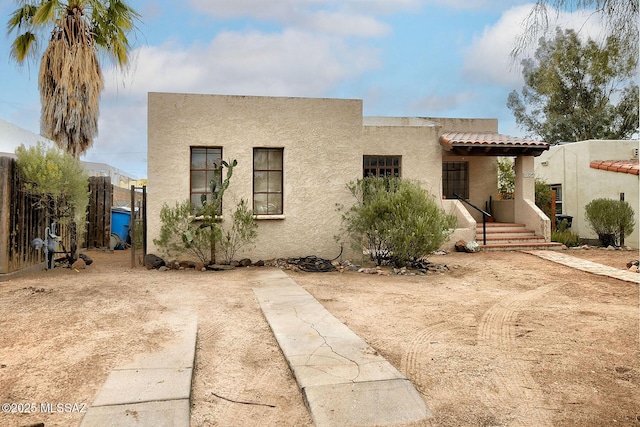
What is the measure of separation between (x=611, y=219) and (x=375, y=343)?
42.7 feet

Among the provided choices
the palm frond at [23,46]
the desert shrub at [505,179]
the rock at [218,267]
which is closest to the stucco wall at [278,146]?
the rock at [218,267]

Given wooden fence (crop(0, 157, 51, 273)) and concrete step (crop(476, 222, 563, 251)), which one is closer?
wooden fence (crop(0, 157, 51, 273))

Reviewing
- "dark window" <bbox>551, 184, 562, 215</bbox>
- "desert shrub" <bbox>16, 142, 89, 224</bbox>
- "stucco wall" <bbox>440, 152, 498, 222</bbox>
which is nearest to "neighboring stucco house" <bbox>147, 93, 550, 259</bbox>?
"desert shrub" <bbox>16, 142, 89, 224</bbox>

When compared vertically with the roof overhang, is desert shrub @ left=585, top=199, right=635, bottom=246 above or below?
below

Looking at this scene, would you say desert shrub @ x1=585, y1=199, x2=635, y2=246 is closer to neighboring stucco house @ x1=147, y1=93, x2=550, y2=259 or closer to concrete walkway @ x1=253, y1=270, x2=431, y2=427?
neighboring stucco house @ x1=147, y1=93, x2=550, y2=259

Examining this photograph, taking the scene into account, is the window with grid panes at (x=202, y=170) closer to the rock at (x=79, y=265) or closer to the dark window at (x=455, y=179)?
the rock at (x=79, y=265)

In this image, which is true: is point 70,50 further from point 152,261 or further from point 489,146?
point 489,146

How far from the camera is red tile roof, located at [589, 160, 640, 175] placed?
14.0 meters

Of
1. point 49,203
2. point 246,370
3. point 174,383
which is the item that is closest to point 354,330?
point 246,370

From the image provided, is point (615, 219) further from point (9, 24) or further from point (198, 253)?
point (9, 24)

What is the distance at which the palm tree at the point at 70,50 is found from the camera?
11.0 meters

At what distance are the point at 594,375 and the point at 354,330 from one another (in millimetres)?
2216

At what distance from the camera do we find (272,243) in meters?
10.0

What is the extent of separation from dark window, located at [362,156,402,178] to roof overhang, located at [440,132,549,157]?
171 centimetres
